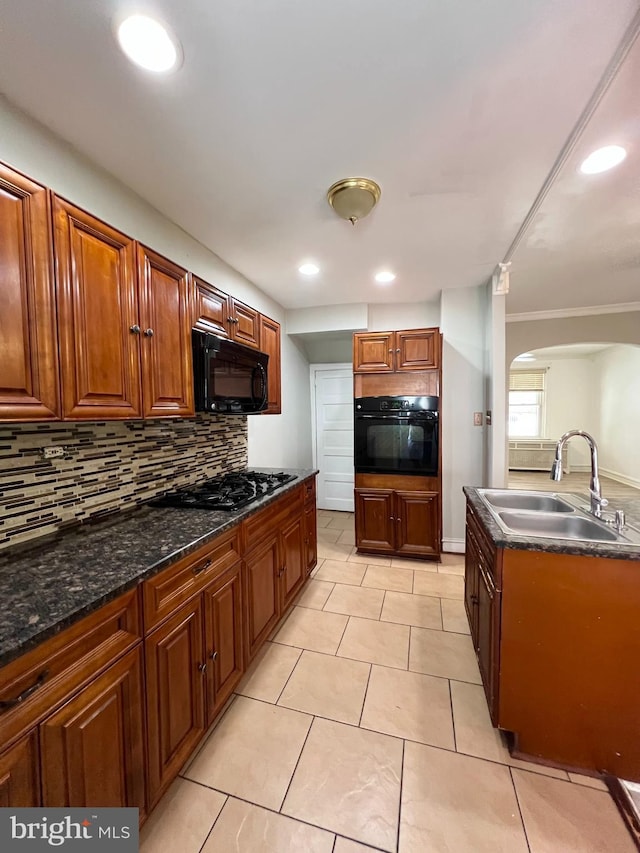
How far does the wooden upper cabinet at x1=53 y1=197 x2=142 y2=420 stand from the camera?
1.16m

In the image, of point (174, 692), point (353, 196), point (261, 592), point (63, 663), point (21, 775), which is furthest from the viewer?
point (261, 592)

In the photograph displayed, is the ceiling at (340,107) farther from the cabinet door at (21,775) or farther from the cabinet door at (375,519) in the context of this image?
the cabinet door at (375,519)

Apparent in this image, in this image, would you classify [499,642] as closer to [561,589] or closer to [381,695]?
[561,589]

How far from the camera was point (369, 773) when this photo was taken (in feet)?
4.31

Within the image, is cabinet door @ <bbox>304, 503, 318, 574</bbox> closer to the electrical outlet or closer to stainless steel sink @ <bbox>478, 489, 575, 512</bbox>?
stainless steel sink @ <bbox>478, 489, 575, 512</bbox>

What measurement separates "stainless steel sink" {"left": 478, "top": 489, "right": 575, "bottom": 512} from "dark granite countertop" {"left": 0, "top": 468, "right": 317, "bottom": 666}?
4.88 feet

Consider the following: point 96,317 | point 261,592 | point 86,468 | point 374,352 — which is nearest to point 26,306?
point 96,317

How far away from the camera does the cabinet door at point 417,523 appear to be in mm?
3090

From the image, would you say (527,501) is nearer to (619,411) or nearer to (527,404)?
(619,411)

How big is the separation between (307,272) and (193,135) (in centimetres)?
148

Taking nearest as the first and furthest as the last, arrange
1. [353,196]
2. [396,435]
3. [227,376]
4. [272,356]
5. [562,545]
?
[562,545]
[353,196]
[227,376]
[272,356]
[396,435]

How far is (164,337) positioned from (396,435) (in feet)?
7.32

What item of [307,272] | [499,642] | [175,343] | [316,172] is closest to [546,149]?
[316,172]

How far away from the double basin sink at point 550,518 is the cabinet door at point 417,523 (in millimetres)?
1016
